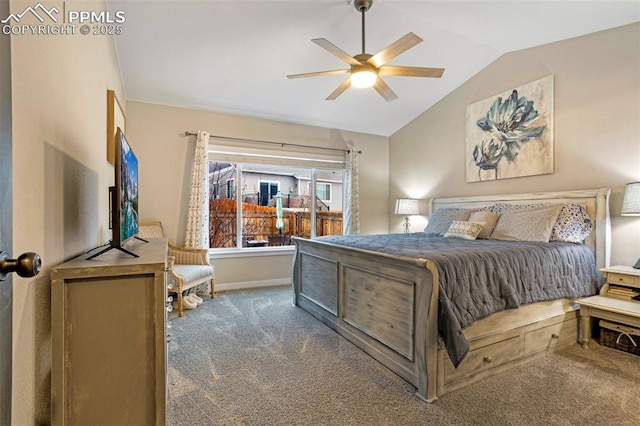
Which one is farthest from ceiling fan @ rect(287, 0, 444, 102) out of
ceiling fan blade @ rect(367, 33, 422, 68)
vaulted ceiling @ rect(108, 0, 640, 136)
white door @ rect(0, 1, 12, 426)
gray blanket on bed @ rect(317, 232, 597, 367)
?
white door @ rect(0, 1, 12, 426)

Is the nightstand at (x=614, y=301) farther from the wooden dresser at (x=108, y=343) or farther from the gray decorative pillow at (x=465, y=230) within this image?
the wooden dresser at (x=108, y=343)

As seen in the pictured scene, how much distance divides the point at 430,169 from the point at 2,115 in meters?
4.79

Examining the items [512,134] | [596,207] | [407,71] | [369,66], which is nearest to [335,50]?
[369,66]

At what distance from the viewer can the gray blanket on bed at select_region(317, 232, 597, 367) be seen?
188 cm

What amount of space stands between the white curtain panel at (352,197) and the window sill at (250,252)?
1041mm

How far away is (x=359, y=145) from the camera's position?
5297 millimetres

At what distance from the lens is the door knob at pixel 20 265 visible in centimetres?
60

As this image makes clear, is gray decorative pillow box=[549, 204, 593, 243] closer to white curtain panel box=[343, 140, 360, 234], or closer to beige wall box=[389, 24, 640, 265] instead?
beige wall box=[389, 24, 640, 265]

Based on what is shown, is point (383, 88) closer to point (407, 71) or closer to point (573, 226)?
point (407, 71)

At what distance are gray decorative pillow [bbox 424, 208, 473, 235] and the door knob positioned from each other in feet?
12.7

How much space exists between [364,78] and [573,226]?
2.40 meters

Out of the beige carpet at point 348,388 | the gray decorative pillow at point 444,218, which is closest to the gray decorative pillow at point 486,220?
the gray decorative pillow at point 444,218

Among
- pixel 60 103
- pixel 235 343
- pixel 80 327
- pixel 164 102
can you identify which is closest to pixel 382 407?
pixel 235 343

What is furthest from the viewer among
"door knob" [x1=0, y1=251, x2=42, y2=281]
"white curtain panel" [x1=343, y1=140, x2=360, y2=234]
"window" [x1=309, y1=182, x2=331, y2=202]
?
"window" [x1=309, y1=182, x2=331, y2=202]
